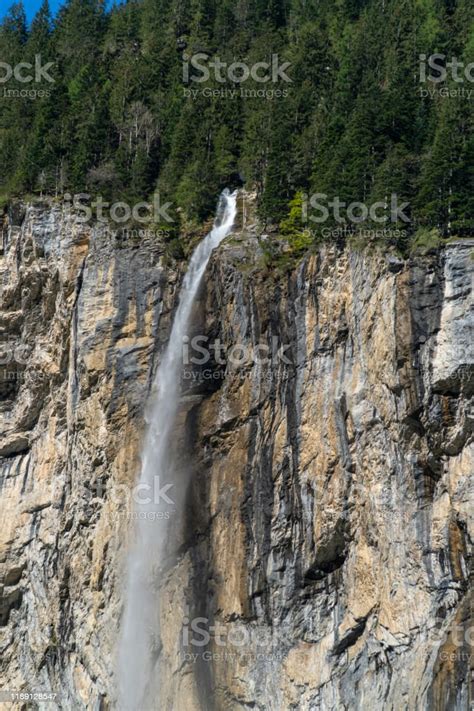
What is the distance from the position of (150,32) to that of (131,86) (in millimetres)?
8615

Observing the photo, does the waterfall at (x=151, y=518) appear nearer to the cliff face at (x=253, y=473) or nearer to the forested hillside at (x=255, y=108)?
the cliff face at (x=253, y=473)

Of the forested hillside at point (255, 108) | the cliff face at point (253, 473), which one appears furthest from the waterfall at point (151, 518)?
the forested hillside at point (255, 108)

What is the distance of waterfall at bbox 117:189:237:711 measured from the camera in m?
31.6

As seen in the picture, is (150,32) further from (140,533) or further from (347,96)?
(140,533)

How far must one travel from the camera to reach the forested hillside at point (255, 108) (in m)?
32.9

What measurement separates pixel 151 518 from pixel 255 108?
18.8 metres

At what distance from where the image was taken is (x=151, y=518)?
32656 mm

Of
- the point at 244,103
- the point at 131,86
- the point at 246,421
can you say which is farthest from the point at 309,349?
the point at 131,86

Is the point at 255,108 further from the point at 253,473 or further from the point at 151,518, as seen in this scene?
the point at 151,518

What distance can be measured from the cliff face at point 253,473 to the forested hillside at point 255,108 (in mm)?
2632

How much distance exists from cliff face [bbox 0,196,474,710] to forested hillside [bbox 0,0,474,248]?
2.63 meters

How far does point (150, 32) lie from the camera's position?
53.1 m

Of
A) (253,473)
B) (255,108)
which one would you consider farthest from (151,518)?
(255,108)

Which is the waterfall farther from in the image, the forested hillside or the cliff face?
the forested hillside
